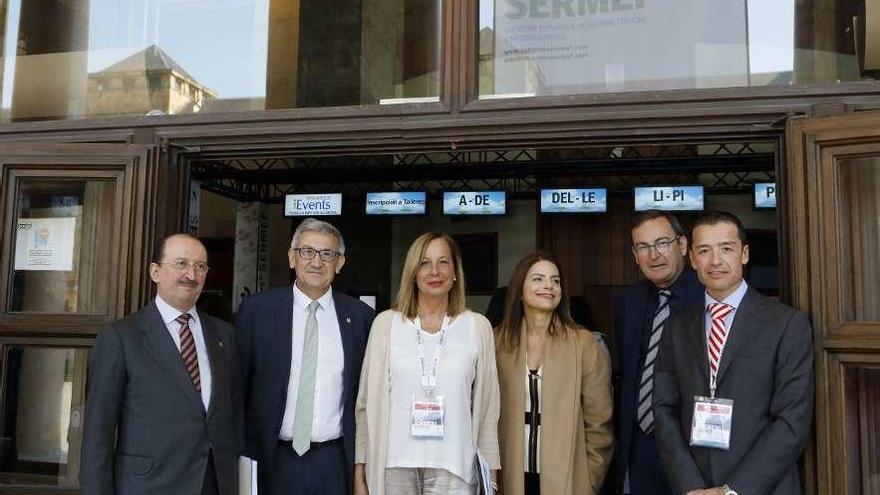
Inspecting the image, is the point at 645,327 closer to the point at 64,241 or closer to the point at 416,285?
the point at 416,285

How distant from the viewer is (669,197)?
7570 millimetres

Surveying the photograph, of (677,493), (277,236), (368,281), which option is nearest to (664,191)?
(368,281)

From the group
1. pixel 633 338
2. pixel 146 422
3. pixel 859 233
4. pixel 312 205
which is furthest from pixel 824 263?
pixel 312 205

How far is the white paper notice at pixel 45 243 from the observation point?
126 inches

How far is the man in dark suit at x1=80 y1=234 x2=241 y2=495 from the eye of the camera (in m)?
2.50

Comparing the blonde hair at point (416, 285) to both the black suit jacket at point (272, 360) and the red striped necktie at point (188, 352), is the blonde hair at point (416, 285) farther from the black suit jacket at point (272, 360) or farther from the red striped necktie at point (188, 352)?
the red striped necktie at point (188, 352)

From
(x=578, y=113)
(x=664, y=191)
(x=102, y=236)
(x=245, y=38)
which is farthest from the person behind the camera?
(x=664, y=191)

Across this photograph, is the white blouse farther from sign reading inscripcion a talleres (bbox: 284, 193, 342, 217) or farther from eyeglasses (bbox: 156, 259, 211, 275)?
sign reading inscripcion a talleres (bbox: 284, 193, 342, 217)

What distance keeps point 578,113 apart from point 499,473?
138 cm

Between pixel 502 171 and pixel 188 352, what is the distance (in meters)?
5.65

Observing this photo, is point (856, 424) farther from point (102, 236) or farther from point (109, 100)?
point (109, 100)

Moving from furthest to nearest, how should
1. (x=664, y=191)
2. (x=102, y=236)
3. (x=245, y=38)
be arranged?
(x=664, y=191) → (x=245, y=38) → (x=102, y=236)

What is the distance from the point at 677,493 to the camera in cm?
255

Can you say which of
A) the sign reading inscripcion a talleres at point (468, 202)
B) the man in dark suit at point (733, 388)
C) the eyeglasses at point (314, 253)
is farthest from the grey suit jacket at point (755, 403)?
the sign reading inscripcion a talleres at point (468, 202)
